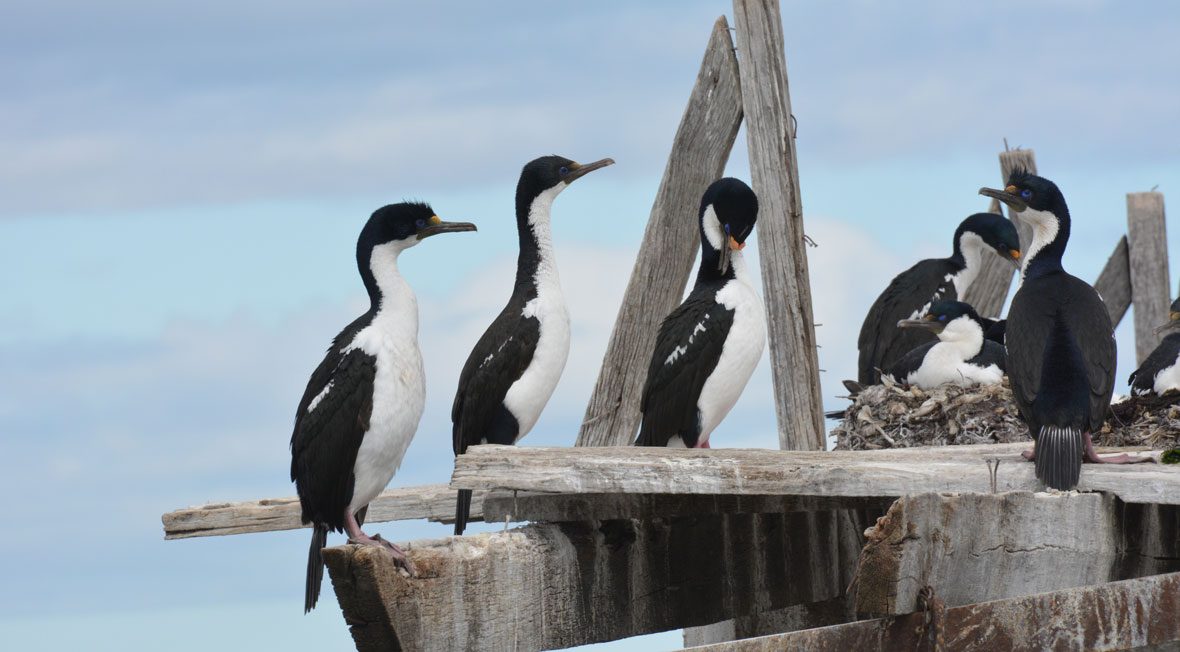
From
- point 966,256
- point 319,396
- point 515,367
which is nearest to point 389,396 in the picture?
point 319,396

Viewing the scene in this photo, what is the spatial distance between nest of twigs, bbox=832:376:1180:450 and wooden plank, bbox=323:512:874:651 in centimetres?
244

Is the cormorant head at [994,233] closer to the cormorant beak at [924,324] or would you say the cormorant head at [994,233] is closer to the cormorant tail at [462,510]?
the cormorant beak at [924,324]

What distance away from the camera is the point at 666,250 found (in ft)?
29.8

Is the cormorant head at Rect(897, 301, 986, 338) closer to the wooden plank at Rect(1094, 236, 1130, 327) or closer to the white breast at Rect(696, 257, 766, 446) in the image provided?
the white breast at Rect(696, 257, 766, 446)

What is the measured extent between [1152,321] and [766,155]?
6150 mm

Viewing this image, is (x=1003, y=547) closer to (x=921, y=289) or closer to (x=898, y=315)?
(x=898, y=315)

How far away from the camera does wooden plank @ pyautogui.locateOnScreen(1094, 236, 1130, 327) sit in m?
13.3

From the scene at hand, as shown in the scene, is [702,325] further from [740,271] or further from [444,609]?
[444,609]

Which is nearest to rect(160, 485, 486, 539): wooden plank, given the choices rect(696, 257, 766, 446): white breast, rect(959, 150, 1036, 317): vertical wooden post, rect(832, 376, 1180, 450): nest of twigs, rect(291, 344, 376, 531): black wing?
rect(696, 257, 766, 446): white breast

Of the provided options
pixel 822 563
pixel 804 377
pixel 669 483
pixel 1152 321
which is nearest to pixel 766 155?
pixel 804 377

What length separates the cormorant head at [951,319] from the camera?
9297 mm

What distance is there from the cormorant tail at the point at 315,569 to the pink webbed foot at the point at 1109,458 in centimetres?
305

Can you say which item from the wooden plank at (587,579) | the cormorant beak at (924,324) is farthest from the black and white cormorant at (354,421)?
the cormorant beak at (924,324)

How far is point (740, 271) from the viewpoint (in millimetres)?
7656
